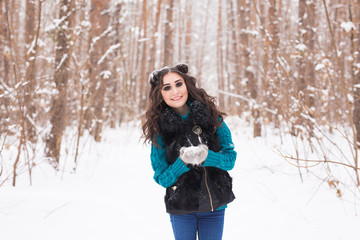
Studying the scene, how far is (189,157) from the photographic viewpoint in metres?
1.42

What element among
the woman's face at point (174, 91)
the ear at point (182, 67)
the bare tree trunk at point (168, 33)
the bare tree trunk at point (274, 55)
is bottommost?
the woman's face at point (174, 91)

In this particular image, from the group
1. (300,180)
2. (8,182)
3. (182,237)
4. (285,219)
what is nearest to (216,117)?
(182,237)

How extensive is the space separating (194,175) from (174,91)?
0.52 m

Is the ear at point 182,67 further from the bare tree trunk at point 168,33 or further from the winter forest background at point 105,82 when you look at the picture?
the bare tree trunk at point 168,33

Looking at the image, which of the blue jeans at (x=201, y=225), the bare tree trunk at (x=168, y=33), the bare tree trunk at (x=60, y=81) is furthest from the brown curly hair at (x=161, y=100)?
the bare tree trunk at (x=168, y=33)

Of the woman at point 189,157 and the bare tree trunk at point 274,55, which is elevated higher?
the bare tree trunk at point 274,55

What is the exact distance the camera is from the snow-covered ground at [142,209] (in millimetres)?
2695

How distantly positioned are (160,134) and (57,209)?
83.5 inches

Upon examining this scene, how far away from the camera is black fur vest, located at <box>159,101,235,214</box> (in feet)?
4.91

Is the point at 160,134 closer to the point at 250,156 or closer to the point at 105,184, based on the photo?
the point at 105,184

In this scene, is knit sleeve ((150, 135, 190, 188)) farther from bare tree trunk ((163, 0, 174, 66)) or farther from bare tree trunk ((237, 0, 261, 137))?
bare tree trunk ((163, 0, 174, 66))

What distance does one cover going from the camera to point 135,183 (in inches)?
185

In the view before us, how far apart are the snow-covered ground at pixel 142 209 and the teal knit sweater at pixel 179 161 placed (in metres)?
1.57

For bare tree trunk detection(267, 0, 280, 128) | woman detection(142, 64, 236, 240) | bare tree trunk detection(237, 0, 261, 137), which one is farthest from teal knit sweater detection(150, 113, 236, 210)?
bare tree trunk detection(237, 0, 261, 137)
